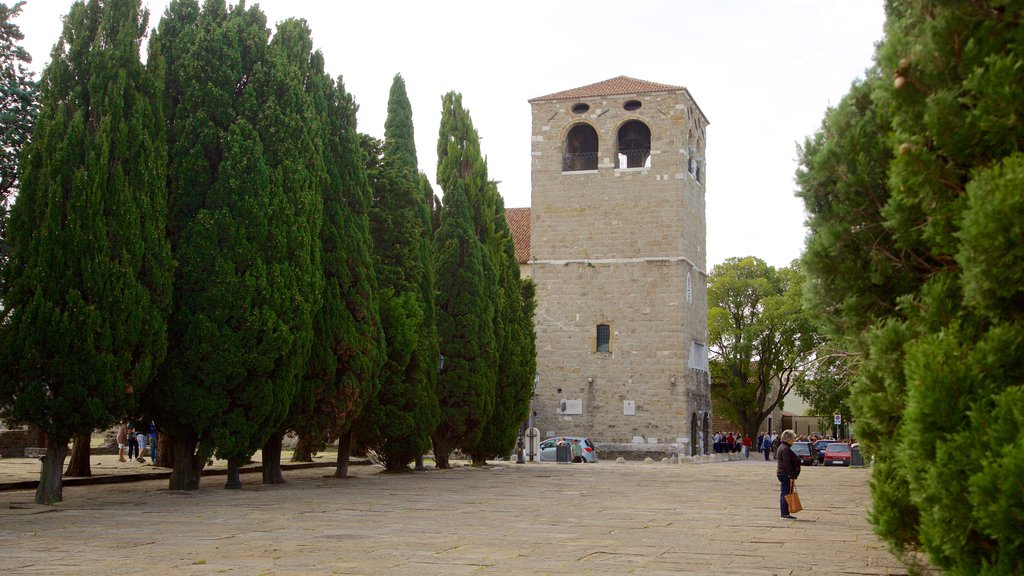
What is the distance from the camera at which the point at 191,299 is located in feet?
51.3

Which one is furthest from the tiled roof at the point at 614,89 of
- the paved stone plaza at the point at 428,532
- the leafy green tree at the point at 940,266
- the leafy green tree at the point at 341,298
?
the leafy green tree at the point at 940,266

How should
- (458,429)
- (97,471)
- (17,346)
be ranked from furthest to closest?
(458,429), (97,471), (17,346)

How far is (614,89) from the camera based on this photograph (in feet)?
141

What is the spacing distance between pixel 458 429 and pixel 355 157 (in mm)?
8403

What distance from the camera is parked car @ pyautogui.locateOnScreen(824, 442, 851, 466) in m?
38.3

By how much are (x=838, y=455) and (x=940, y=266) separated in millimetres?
34549

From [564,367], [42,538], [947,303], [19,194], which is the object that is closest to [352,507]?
[42,538]

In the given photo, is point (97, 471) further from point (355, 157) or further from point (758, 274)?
point (758, 274)

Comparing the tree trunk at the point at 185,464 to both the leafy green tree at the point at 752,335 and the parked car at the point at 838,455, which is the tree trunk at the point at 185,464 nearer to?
the parked car at the point at 838,455

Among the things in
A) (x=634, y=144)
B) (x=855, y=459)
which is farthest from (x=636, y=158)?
(x=855, y=459)

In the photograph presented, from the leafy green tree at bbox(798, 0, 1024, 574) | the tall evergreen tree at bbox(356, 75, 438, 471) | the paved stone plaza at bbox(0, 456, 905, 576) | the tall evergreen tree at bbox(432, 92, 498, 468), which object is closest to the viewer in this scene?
the leafy green tree at bbox(798, 0, 1024, 574)

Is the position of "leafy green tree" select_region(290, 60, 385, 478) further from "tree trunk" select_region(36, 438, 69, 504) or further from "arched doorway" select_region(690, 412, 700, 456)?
"arched doorway" select_region(690, 412, 700, 456)

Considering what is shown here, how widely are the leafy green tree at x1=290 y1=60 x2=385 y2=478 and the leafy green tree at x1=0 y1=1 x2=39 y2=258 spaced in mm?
5044

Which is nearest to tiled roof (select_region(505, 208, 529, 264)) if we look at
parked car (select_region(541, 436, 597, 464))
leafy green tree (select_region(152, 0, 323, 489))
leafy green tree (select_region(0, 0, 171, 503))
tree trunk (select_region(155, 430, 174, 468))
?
parked car (select_region(541, 436, 597, 464))
